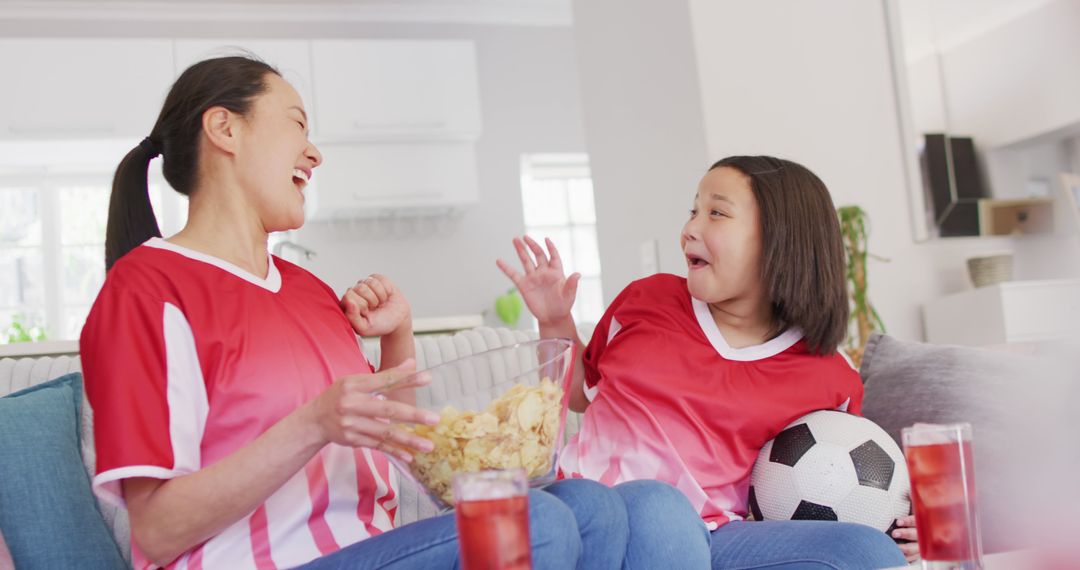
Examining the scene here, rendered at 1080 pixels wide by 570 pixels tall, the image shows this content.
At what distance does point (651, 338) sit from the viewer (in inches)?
67.0

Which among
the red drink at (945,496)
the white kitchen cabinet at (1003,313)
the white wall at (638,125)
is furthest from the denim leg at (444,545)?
the white kitchen cabinet at (1003,313)

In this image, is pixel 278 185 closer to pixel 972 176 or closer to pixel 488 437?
pixel 488 437

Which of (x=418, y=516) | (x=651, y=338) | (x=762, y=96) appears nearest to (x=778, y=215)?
(x=651, y=338)

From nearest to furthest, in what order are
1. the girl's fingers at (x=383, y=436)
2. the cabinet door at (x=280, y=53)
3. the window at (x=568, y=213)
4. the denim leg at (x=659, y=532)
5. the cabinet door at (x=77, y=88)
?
the girl's fingers at (x=383, y=436)
the denim leg at (x=659, y=532)
the cabinet door at (x=77, y=88)
the cabinet door at (x=280, y=53)
the window at (x=568, y=213)

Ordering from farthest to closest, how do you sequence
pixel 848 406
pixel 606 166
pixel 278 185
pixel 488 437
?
pixel 606 166 → pixel 848 406 → pixel 278 185 → pixel 488 437

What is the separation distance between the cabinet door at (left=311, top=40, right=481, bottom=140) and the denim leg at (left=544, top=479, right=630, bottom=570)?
4245 millimetres

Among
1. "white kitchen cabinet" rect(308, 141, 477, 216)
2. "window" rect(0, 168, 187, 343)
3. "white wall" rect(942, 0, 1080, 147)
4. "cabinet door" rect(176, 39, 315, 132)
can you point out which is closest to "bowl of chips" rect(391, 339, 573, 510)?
"white wall" rect(942, 0, 1080, 147)

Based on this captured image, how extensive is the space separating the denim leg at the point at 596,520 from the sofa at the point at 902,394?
66cm

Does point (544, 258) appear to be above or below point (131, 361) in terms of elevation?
above

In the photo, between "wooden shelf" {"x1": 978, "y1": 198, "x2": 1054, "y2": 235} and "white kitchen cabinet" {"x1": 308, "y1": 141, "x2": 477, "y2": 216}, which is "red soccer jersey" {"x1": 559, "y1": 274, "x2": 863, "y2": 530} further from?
"white kitchen cabinet" {"x1": 308, "y1": 141, "x2": 477, "y2": 216}

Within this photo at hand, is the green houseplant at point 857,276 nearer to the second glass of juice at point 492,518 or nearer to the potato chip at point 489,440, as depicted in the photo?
the potato chip at point 489,440

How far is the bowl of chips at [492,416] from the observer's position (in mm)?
1031

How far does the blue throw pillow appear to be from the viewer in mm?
1475

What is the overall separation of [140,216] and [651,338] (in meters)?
0.80
